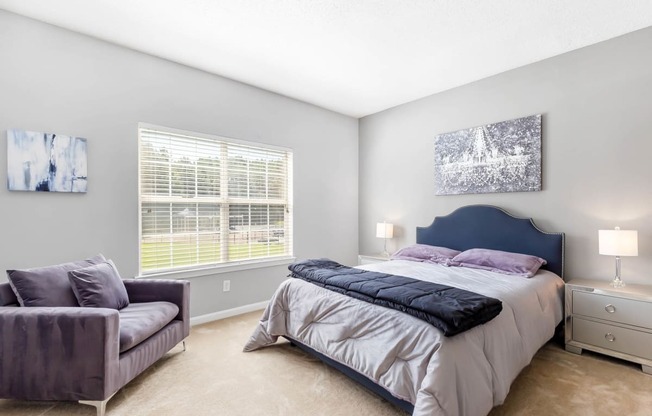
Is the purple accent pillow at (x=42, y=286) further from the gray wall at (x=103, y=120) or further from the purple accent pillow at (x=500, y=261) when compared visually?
the purple accent pillow at (x=500, y=261)

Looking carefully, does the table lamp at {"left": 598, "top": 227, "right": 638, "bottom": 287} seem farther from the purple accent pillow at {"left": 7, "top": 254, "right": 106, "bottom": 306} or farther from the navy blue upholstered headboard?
the purple accent pillow at {"left": 7, "top": 254, "right": 106, "bottom": 306}

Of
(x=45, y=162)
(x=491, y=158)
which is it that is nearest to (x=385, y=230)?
(x=491, y=158)

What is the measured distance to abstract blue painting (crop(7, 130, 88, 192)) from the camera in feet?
7.63

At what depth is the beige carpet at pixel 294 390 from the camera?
1.85 metres

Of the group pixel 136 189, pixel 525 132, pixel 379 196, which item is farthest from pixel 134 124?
pixel 525 132

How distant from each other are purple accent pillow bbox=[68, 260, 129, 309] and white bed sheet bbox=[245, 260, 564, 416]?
1.09 m

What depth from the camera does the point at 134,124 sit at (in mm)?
2893

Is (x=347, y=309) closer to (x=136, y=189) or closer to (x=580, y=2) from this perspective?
(x=136, y=189)

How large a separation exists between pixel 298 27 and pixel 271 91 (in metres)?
1.38

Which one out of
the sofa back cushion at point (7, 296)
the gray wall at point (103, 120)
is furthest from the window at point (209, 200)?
the sofa back cushion at point (7, 296)

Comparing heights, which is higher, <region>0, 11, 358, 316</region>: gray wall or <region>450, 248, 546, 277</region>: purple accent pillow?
<region>0, 11, 358, 316</region>: gray wall

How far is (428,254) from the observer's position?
3.51 m

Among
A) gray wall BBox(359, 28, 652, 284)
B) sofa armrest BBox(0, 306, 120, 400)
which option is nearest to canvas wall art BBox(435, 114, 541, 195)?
gray wall BBox(359, 28, 652, 284)

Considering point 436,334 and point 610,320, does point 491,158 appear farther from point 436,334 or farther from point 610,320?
point 436,334
